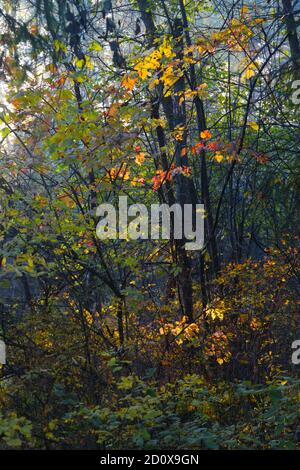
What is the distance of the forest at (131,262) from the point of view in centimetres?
518

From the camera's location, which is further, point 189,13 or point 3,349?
point 189,13

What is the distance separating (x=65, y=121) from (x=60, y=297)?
2.56 m

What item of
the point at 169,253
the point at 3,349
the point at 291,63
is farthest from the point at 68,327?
the point at 291,63

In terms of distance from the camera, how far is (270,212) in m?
10.1

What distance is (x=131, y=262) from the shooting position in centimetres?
717

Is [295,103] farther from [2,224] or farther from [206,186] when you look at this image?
[2,224]

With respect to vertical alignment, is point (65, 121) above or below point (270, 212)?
above

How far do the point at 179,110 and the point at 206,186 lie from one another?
1223mm

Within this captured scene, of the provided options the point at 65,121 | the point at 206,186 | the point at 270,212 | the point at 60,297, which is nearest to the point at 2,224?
the point at 65,121

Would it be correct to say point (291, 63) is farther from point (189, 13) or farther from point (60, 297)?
point (60, 297)

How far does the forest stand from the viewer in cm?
518
